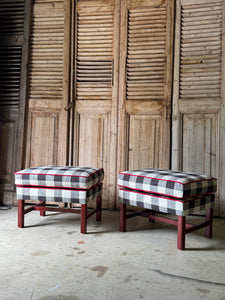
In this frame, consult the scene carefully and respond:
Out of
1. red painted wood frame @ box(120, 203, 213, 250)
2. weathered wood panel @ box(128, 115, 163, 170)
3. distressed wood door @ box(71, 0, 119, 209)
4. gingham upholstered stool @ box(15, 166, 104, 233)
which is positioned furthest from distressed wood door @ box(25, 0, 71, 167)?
red painted wood frame @ box(120, 203, 213, 250)

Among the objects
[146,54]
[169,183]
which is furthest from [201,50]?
[169,183]

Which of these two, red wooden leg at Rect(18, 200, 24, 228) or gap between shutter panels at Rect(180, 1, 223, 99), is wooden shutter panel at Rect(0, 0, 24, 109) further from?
gap between shutter panels at Rect(180, 1, 223, 99)

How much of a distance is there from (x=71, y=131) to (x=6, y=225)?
1.17 m

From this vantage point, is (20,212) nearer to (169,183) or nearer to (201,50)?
(169,183)

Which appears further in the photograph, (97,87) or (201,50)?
(97,87)

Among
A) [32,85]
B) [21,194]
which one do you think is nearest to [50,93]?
[32,85]

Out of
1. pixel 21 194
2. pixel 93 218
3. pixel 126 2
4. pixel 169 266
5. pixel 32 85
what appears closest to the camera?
pixel 169 266

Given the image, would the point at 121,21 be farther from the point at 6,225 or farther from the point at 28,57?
the point at 6,225

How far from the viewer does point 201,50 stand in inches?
113

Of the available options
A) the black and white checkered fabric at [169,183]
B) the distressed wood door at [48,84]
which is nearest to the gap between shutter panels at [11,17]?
the distressed wood door at [48,84]

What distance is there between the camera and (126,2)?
300cm

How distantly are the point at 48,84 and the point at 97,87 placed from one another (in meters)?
0.54

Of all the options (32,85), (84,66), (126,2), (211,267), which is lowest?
(211,267)

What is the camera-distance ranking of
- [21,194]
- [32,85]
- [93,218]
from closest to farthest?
[21,194] < [93,218] < [32,85]
